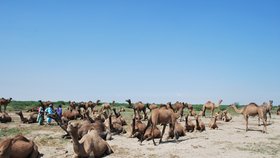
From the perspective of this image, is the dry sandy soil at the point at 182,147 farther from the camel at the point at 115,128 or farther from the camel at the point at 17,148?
the camel at the point at 17,148

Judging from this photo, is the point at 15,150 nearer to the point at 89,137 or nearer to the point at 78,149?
the point at 78,149

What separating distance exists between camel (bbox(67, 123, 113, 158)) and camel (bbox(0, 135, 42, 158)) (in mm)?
1452

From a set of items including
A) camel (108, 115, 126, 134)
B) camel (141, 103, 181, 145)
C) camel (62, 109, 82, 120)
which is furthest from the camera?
camel (62, 109, 82, 120)

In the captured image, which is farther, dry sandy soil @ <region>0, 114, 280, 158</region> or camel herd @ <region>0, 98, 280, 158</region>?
dry sandy soil @ <region>0, 114, 280, 158</region>

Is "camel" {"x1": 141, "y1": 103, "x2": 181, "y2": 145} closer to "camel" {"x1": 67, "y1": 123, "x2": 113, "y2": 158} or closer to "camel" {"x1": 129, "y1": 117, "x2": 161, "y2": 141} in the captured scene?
"camel" {"x1": 129, "y1": 117, "x2": 161, "y2": 141}

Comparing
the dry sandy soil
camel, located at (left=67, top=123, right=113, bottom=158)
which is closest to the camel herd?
camel, located at (left=67, top=123, right=113, bottom=158)

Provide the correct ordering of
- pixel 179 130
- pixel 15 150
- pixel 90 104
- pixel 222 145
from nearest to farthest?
1. pixel 15 150
2. pixel 222 145
3. pixel 179 130
4. pixel 90 104

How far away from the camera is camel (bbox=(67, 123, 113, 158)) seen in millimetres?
10469

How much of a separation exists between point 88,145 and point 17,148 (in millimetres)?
2433

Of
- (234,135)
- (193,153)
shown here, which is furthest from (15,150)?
(234,135)

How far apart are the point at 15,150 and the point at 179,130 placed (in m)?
9.93

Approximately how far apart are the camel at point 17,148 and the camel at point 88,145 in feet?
4.76

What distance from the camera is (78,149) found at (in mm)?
10945

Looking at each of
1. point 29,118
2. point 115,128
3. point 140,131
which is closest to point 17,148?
point 140,131
